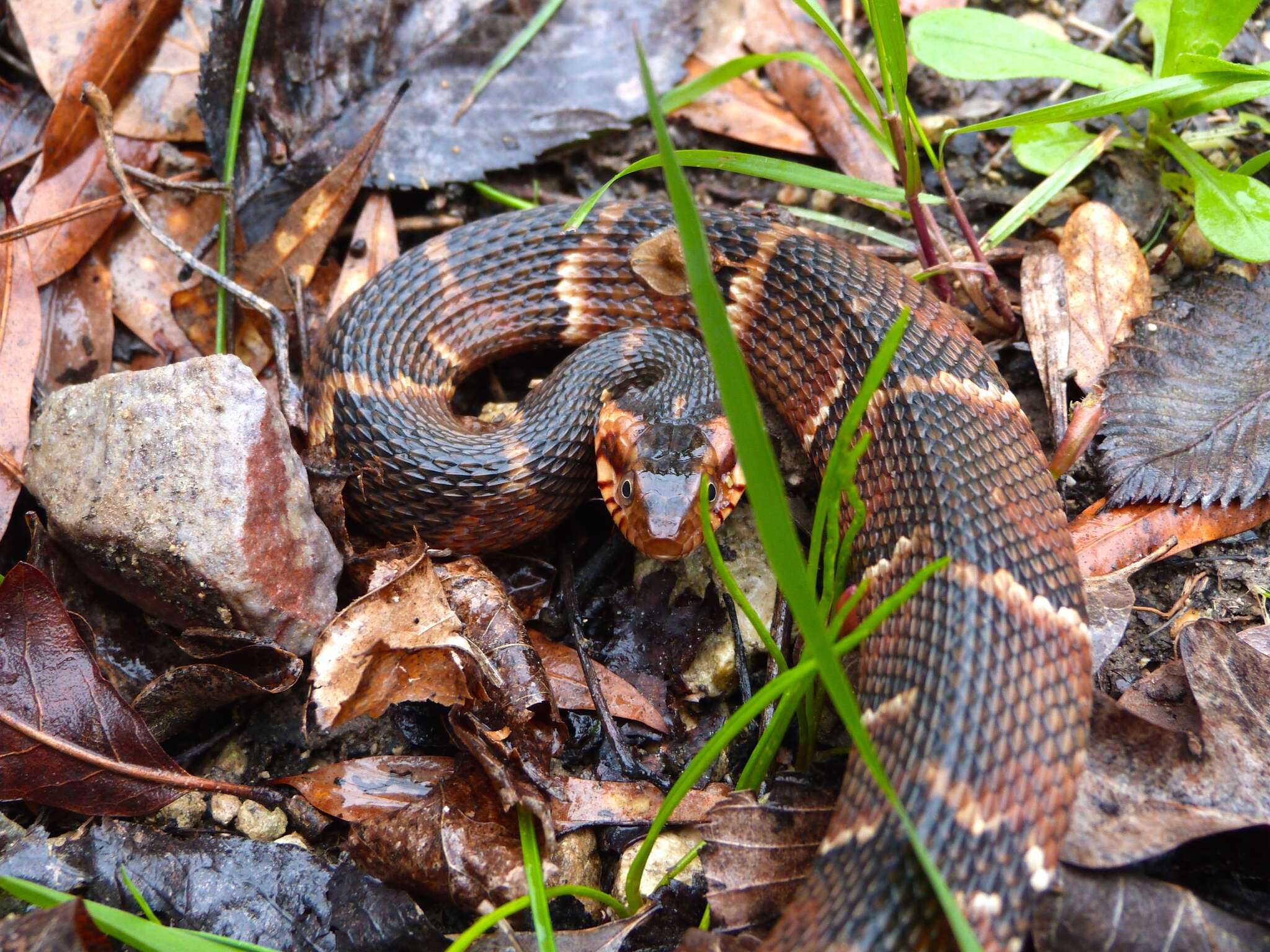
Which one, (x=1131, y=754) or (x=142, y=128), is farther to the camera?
(x=142, y=128)

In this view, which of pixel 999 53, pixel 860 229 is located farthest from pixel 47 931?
pixel 999 53

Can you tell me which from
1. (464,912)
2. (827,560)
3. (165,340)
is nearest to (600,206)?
(165,340)

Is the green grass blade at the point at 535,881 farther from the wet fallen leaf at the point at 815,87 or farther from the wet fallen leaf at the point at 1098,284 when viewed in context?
the wet fallen leaf at the point at 815,87

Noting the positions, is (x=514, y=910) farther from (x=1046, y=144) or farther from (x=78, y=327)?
(x=1046, y=144)

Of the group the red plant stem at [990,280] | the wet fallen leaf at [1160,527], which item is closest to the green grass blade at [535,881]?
the wet fallen leaf at [1160,527]

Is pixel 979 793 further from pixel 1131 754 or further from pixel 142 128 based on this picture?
pixel 142 128

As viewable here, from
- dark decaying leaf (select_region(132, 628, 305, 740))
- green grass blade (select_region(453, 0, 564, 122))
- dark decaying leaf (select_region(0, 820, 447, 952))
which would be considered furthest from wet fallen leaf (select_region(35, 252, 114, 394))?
dark decaying leaf (select_region(0, 820, 447, 952))

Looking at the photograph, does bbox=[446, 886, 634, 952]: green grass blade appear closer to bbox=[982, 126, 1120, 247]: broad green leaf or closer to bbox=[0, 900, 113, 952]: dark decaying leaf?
bbox=[0, 900, 113, 952]: dark decaying leaf
